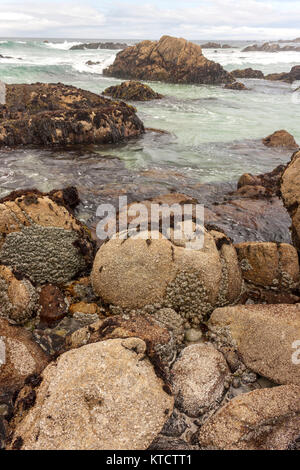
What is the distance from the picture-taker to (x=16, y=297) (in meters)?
4.68

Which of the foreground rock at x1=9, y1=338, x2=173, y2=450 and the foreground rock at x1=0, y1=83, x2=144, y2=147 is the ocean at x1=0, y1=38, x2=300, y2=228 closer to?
the foreground rock at x1=0, y1=83, x2=144, y2=147

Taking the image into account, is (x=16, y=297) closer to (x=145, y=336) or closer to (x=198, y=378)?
(x=145, y=336)

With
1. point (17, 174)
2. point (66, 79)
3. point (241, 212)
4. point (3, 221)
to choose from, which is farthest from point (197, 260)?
point (66, 79)

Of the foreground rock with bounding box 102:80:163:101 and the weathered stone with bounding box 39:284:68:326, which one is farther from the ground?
the foreground rock with bounding box 102:80:163:101

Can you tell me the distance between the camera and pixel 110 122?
14.1m

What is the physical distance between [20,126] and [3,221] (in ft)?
31.0

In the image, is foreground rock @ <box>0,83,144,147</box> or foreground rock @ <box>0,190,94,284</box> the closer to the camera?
foreground rock @ <box>0,190,94,284</box>

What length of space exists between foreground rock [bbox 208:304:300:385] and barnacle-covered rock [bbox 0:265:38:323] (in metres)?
2.68

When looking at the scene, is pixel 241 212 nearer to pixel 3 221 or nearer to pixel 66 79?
pixel 3 221

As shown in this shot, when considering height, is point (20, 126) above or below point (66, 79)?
below

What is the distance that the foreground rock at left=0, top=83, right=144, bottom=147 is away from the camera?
13047mm

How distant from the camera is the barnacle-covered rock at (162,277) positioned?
4.80 m

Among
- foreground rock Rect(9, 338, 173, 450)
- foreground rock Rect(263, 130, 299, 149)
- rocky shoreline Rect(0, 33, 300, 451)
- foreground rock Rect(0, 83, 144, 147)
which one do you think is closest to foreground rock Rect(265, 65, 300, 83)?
foreground rock Rect(263, 130, 299, 149)

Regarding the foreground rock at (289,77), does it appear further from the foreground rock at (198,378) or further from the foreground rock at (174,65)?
the foreground rock at (198,378)
